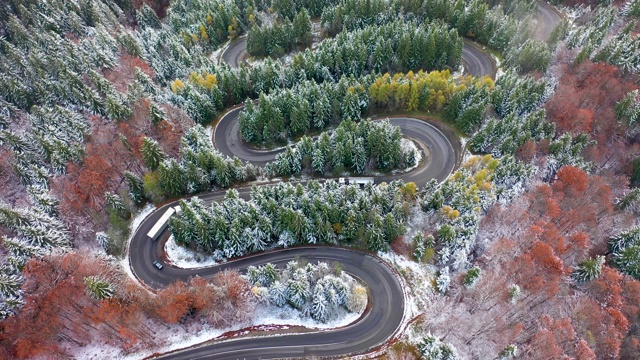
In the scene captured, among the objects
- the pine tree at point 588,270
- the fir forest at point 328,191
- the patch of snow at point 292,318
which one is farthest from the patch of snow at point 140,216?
the pine tree at point 588,270

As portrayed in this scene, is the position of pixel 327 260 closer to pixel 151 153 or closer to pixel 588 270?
pixel 151 153

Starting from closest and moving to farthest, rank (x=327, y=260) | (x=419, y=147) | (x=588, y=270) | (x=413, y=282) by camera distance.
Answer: (x=413, y=282)
(x=588, y=270)
(x=327, y=260)
(x=419, y=147)

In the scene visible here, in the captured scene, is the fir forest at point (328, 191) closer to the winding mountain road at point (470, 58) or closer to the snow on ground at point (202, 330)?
the snow on ground at point (202, 330)

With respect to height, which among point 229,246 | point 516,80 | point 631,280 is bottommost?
point 631,280

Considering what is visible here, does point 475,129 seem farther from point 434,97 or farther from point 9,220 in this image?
point 9,220

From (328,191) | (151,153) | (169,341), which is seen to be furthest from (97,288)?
(328,191)

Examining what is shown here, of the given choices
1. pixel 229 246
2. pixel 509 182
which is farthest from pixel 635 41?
pixel 229 246

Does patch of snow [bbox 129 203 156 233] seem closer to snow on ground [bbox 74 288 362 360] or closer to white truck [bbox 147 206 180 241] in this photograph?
white truck [bbox 147 206 180 241]

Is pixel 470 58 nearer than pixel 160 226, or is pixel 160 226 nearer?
pixel 160 226
